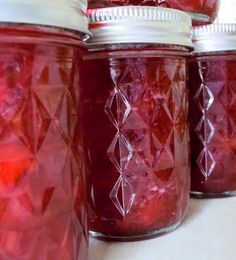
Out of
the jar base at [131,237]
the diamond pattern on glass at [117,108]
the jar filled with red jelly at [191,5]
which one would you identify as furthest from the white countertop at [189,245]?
the jar filled with red jelly at [191,5]

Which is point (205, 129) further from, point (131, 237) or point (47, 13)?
point (47, 13)

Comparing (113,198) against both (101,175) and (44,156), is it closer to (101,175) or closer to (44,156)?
(101,175)

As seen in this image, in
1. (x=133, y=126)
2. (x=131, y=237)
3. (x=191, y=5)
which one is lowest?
(x=131, y=237)

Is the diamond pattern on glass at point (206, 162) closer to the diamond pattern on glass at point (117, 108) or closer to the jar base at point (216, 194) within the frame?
the jar base at point (216, 194)

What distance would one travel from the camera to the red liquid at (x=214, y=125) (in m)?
0.53

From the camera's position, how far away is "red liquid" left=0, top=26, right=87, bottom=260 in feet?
0.92

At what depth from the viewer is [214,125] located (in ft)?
1.76

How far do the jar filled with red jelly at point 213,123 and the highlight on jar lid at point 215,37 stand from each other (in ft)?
0.05

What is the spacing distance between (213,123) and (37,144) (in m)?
0.29


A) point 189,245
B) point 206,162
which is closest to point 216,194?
point 206,162

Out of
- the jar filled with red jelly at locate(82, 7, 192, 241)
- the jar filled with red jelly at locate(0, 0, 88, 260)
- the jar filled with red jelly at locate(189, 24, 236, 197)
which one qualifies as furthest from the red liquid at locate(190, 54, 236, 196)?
the jar filled with red jelly at locate(0, 0, 88, 260)

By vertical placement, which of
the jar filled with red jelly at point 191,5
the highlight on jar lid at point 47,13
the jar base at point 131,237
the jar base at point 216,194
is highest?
the jar filled with red jelly at point 191,5

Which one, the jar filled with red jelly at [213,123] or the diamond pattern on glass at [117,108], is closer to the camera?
the diamond pattern on glass at [117,108]

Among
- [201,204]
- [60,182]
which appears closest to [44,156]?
[60,182]
